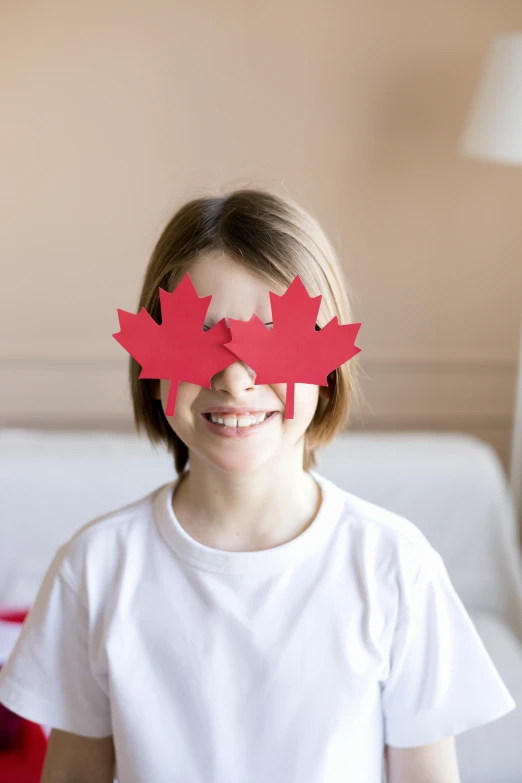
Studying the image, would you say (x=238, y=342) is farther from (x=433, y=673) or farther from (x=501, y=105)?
(x=501, y=105)

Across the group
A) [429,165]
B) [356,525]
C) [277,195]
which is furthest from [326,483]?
[429,165]

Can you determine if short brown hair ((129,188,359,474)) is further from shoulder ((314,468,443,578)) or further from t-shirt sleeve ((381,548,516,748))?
t-shirt sleeve ((381,548,516,748))

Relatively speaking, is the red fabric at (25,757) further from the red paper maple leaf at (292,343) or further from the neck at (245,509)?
the red paper maple leaf at (292,343)

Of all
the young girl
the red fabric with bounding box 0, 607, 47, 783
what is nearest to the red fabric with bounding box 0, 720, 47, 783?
the red fabric with bounding box 0, 607, 47, 783

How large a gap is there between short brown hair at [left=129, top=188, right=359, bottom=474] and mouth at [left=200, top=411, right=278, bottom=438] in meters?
0.12

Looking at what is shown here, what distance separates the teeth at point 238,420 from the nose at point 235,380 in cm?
2

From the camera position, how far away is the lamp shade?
75.6 inches

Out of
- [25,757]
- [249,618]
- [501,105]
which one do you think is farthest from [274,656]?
[501,105]

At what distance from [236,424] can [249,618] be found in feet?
0.69

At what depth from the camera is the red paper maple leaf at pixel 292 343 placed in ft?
2.58

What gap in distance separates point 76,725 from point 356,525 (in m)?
0.38

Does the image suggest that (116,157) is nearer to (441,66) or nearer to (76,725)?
(441,66)

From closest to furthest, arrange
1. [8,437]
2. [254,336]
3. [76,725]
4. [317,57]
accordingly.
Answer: [254,336] < [76,725] < [8,437] < [317,57]

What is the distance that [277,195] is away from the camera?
919 millimetres
